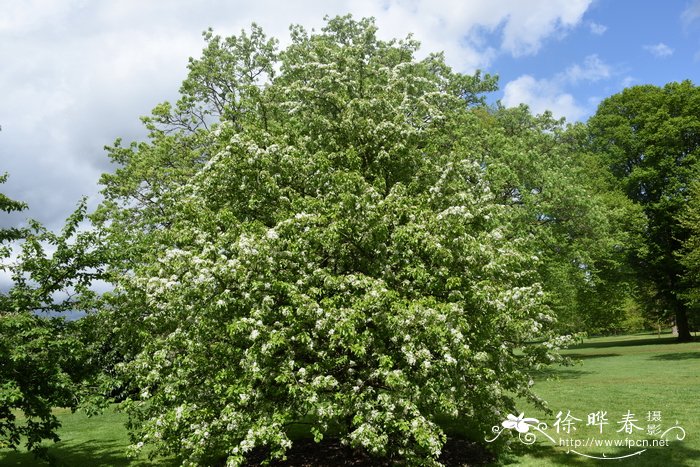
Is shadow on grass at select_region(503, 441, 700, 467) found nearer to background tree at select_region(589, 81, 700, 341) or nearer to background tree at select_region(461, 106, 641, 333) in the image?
background tree at select_region(461, 106, 641, 333)

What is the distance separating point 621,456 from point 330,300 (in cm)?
983

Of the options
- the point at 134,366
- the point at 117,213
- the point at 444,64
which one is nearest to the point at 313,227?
the point at 134,366

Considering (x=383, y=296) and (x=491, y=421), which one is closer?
(x=383, y=296)

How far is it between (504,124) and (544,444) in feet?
85.7

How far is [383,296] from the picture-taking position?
35.9 feet

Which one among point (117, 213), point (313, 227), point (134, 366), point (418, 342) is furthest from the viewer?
point (117, 213)

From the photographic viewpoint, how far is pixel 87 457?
57.3ft

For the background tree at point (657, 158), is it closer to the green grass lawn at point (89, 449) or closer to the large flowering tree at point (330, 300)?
the large flowering tree at point (330, 300)

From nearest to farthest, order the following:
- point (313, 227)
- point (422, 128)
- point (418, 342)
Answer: point (418, 342) < point (313, 227) < point (422, 128)

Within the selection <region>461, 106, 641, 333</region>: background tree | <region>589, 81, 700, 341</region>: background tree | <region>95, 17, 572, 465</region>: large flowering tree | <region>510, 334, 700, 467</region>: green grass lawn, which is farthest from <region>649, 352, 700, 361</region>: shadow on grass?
<region>95, 17, 572, 465</region>: large flowering tree

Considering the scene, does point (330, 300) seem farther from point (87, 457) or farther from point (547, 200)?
point (547, 200)

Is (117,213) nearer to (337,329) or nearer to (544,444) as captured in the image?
(337,329)

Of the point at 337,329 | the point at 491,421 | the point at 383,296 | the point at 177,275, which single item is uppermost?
the point at 177,275

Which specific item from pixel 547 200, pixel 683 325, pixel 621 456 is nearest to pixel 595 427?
pixel 621 456
